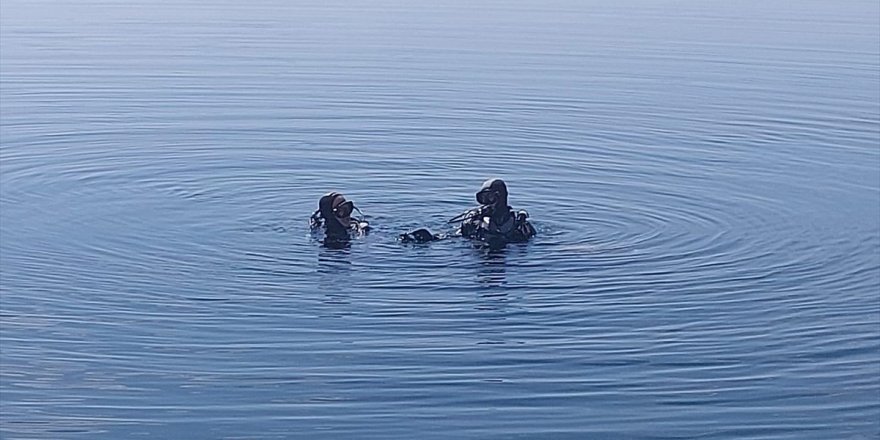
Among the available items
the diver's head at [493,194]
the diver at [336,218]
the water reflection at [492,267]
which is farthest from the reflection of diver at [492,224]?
the diver at [336,218]

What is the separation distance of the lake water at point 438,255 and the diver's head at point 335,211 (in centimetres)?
39

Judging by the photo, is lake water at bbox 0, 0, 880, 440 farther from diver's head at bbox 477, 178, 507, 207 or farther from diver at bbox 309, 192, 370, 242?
diver's head at bbox 477, 178, 507, 207

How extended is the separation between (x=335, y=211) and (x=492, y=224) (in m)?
1.77

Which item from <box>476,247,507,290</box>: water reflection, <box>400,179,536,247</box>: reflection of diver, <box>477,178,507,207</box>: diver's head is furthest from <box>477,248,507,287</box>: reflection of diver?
<box>477,178,507,207</box>: diver's head

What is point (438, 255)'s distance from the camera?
18.3 m

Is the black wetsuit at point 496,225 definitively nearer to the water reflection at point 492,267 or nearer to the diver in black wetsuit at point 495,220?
the diver in black wetsuit at point 495,220

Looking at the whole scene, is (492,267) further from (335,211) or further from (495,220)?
(335,211)

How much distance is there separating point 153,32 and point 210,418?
3497 cm

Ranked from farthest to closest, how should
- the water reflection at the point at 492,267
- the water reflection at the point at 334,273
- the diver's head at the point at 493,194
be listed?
the diver's head at the point at 493,194, the water reflection at the point at 492,267, the water reflection at the point at 334,273

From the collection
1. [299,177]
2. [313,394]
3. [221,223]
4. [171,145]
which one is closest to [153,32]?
[171,145]

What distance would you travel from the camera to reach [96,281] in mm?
17109

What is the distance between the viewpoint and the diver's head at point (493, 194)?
1836 cm

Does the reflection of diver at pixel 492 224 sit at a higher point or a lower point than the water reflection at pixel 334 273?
higher

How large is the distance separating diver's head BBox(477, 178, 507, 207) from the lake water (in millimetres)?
556
